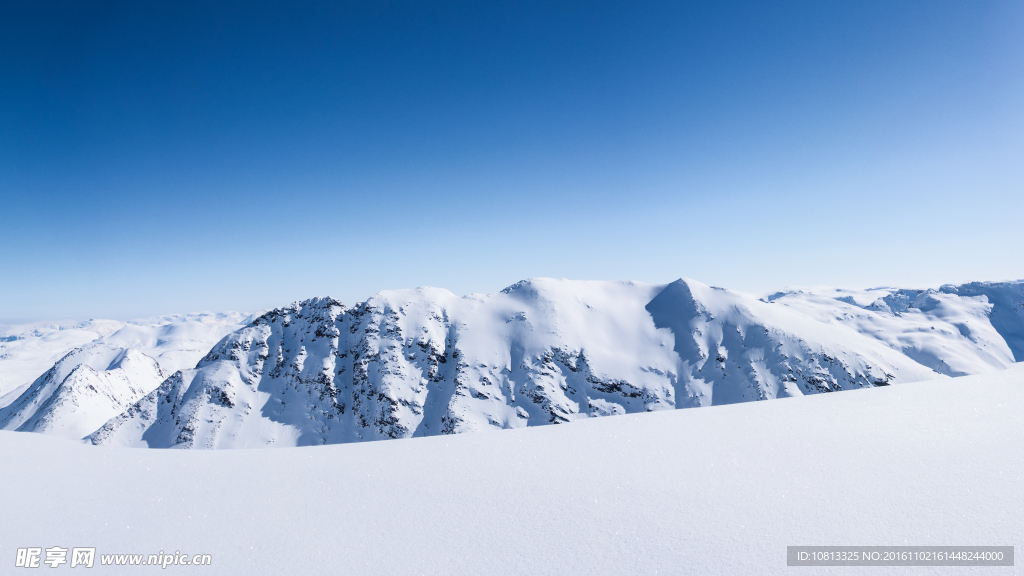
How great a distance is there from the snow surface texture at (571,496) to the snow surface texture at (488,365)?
86.7 metres

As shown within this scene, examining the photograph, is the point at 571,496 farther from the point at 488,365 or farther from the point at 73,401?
the point at 73,401

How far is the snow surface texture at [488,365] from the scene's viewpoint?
96438 mm

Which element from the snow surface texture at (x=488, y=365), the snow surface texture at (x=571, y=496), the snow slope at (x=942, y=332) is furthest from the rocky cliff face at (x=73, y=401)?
the snow slope at (x=942, y=332)

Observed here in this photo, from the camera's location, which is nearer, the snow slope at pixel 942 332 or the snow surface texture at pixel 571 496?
the snow surface texture at pixel 571 496

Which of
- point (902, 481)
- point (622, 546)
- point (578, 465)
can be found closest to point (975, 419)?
point (902, 481)

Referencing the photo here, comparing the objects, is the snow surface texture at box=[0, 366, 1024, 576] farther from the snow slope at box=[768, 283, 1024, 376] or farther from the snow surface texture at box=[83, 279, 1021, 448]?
the snow slope at box=[768, 283, 1024, 376]

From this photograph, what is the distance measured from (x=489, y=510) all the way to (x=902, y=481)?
520cm

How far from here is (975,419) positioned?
7.24 meters

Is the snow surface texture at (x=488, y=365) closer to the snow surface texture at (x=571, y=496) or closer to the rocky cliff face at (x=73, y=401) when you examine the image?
the rocky cliff face at (x=73, y=401)

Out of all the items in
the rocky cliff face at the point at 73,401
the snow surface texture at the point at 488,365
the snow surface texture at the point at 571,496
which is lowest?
the rocky cliff face at the point at 73,401

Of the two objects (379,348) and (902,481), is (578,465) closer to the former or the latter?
(902,481)

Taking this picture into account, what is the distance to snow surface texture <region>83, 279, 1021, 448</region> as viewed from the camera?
3797 inches

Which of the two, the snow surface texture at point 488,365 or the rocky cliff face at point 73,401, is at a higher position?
the snow surface texture at point 488,365

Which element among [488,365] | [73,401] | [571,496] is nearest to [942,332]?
[488,365]
